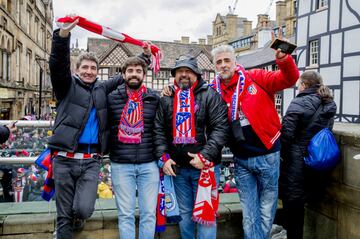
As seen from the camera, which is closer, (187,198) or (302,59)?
(187,198)

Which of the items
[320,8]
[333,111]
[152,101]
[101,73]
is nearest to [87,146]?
[152,101]

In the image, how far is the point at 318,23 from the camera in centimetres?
1802

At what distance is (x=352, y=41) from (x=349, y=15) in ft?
4.11

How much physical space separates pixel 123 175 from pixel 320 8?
57.9 ft

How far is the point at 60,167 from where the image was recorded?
2.97m

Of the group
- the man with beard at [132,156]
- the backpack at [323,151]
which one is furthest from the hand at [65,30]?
the backpack at [323,151]

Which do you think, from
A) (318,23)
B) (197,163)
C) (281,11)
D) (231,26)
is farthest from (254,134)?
(231,26)

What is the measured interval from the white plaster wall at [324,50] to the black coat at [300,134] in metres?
15.3

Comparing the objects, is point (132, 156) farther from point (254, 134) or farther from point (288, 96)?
point (288, 96)

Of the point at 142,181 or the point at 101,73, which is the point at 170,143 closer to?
the point at 142,181

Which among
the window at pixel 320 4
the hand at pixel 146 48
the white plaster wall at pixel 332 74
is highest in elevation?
the window at pixel 320 4

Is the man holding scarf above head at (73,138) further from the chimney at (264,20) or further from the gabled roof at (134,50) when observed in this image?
the chimney at (264,20)

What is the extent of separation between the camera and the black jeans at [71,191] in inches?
115

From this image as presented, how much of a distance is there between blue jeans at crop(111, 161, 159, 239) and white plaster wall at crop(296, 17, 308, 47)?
18.1 m
